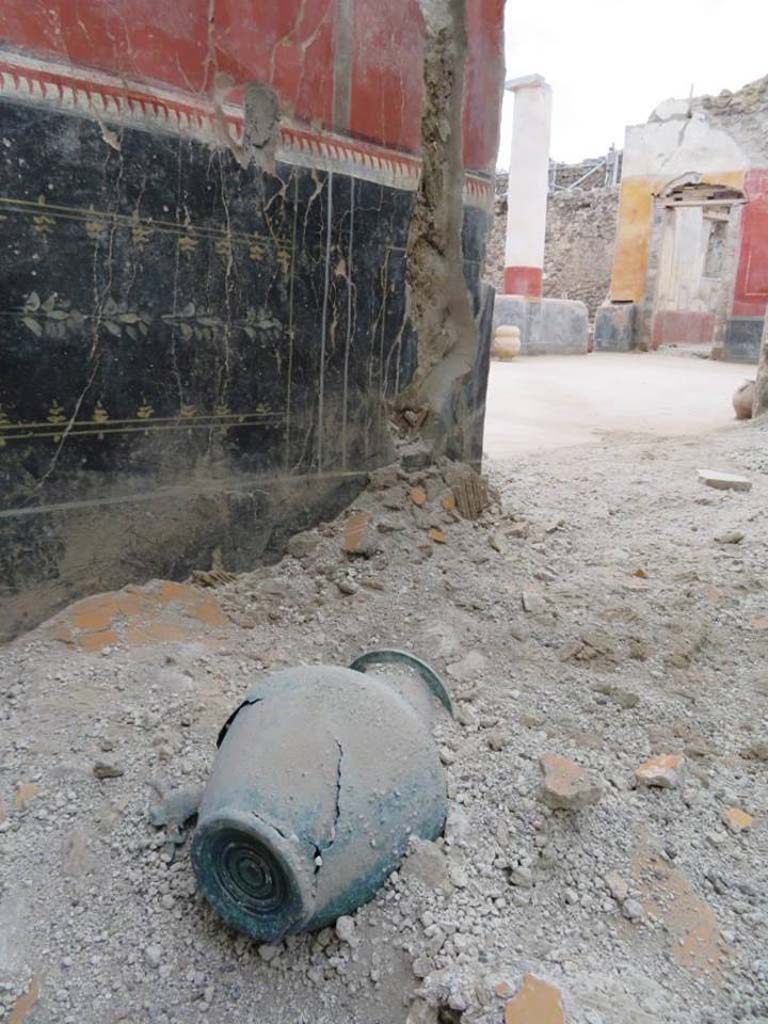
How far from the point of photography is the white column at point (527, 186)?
13.8m

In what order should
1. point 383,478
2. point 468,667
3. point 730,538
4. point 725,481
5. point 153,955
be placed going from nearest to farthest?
point 153,955
point 468,667
point 383,478
point 730,538
point 725,481

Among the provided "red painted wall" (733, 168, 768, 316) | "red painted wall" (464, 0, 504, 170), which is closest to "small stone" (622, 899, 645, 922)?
"red painted wall" (464, 0, 504, 170)

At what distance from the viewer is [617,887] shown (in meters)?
1.49

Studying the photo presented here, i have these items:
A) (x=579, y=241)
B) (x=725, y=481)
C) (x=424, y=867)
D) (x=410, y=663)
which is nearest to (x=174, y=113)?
(x=410, y=663)

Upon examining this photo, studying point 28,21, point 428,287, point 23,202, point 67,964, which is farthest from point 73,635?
point 428,287

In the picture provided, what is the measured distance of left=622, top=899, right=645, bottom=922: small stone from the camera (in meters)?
1.44

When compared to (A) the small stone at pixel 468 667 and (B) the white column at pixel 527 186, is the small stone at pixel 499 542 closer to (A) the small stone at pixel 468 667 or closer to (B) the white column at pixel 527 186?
(A) the small stone at pixel 468 667

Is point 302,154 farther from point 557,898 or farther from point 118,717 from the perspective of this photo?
point 557,898

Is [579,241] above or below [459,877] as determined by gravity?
above

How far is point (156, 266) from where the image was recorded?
2.13 meters

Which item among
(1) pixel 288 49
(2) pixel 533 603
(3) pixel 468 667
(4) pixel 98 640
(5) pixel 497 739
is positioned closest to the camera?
(5) pixel 497 739

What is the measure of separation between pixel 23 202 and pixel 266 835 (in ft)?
5.06

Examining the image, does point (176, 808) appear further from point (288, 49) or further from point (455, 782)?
point (288, 49)

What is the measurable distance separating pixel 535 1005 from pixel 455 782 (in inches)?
21.5
